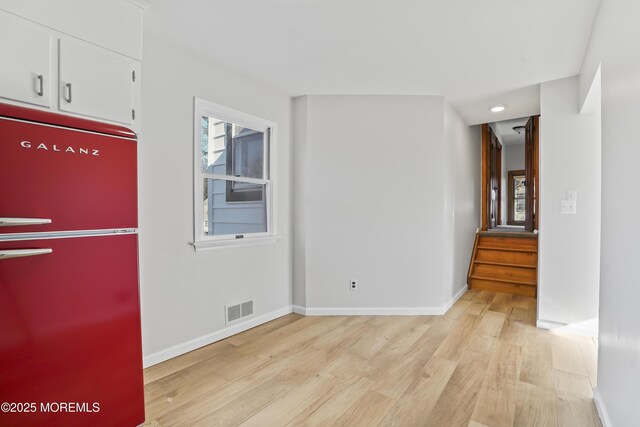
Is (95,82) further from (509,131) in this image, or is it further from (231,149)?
(509,131)

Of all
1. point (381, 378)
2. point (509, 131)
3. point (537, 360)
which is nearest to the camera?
point (381, 378)

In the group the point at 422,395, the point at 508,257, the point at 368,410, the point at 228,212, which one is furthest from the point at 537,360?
the point at 228,212

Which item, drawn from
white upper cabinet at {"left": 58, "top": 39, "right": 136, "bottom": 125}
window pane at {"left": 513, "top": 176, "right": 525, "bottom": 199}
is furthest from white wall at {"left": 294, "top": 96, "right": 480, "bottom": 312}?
window pane at {"left": 513, "top": 176, "right": 525, "bottom": 199}

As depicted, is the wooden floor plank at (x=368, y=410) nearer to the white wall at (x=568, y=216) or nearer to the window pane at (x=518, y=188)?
the white wall at (x=568, y=216)

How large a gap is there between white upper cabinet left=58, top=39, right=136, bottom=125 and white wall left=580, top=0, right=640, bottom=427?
243cm

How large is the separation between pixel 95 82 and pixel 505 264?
5.11 meters

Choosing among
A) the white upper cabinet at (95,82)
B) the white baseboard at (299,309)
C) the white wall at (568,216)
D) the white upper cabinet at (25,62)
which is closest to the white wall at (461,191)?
the white wall at (568,216)

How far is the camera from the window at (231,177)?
2703 millimetres

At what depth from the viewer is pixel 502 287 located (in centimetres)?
451

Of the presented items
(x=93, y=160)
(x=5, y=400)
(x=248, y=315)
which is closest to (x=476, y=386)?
(x=248, y=315)

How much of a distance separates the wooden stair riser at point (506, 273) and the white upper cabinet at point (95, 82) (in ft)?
15.8

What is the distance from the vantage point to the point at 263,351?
264 centimetres

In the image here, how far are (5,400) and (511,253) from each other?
215 inches

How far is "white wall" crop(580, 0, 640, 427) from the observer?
1.29 metres
